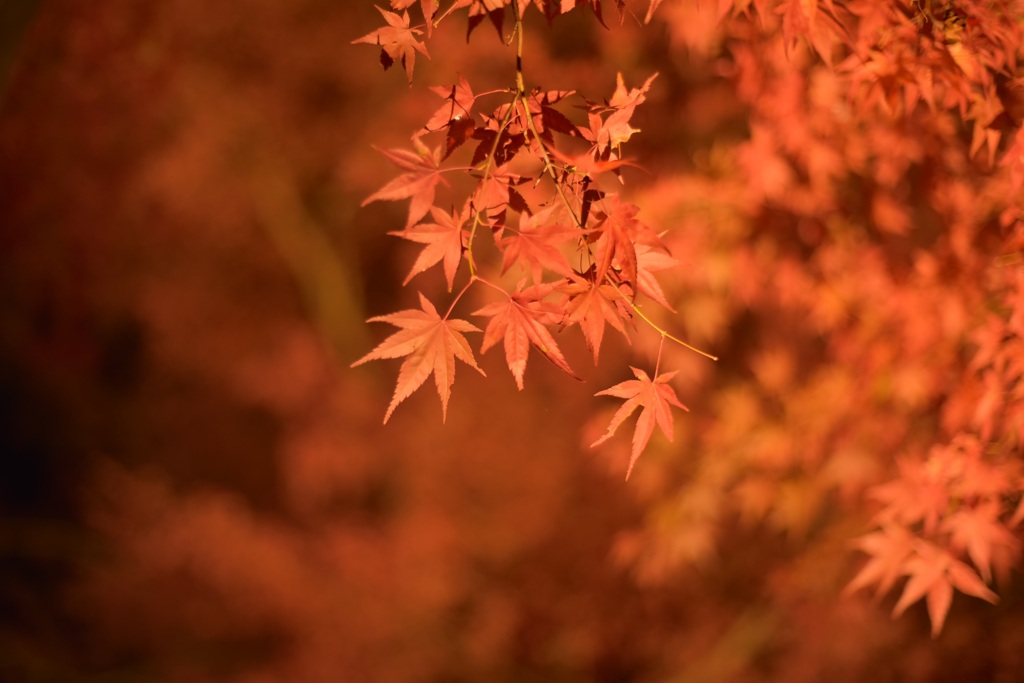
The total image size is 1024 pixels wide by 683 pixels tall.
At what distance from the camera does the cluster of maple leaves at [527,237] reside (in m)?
1.60

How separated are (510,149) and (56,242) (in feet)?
17.9

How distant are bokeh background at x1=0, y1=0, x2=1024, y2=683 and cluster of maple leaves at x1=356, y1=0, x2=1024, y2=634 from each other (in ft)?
2.16

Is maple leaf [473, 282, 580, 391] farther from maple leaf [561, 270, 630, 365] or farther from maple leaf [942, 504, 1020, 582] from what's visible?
maple leaf [942, 504, 1020, 582]

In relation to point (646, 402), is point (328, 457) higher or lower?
higher

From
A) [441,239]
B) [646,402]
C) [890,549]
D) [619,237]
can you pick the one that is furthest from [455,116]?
[890,549]

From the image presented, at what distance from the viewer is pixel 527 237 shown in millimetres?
1622

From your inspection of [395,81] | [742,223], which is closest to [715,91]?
[742,223]

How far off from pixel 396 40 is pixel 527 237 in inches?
22.5

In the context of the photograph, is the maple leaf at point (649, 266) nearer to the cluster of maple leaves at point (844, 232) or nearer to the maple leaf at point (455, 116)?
the cluster of maple leaves at point (844, 232)

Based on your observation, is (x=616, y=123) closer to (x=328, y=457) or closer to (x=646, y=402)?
(x=646, y=402)

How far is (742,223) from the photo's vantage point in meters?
3.65

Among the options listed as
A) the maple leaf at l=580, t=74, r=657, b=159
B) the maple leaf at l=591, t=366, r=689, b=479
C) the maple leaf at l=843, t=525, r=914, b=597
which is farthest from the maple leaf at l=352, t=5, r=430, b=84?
the maple leaf at l=843, t=525, r=914, b=597

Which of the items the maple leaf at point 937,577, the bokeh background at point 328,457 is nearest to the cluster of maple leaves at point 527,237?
the maple leaf at point 937,577

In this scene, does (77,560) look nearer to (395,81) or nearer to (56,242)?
(56,242)
